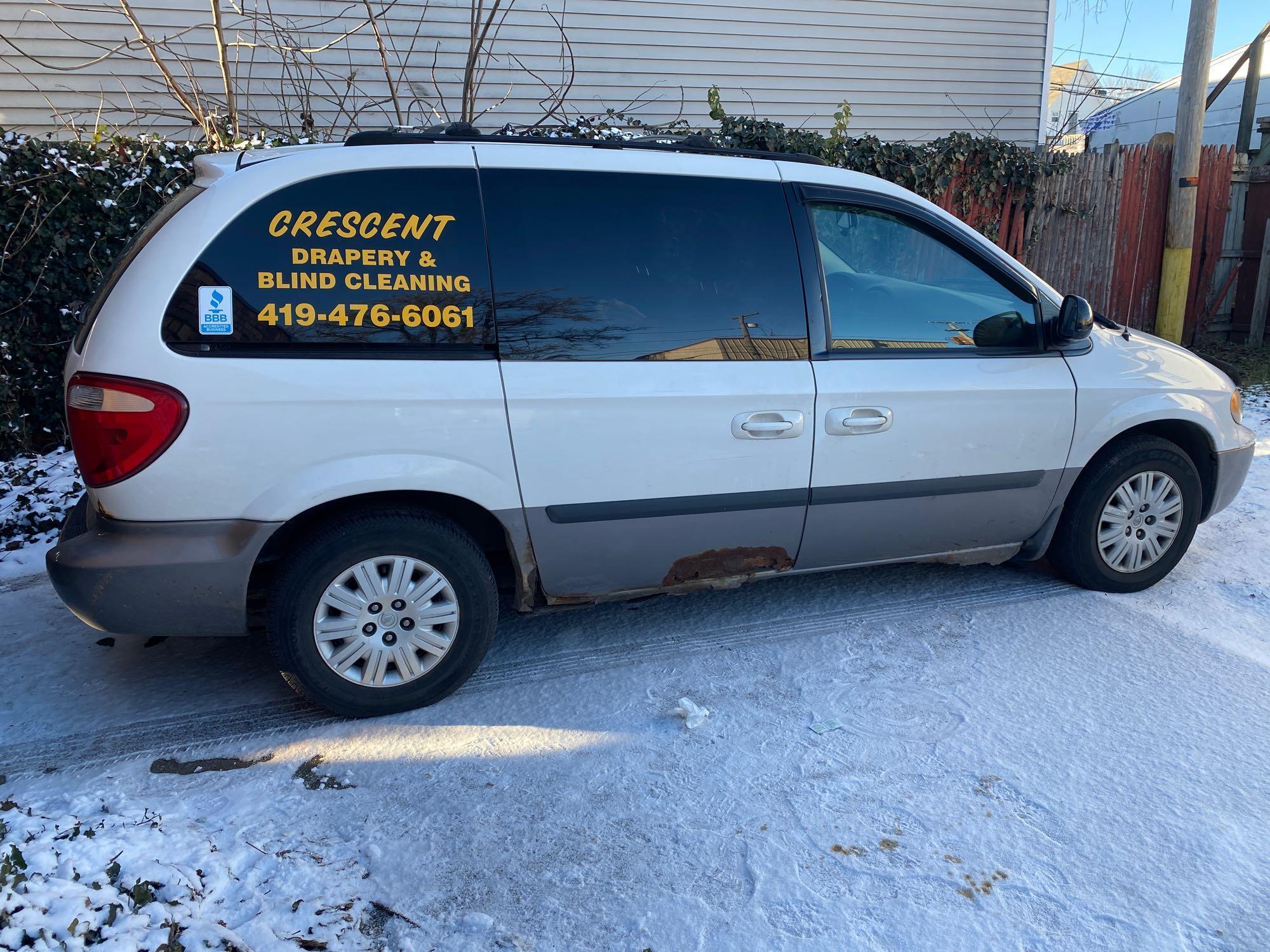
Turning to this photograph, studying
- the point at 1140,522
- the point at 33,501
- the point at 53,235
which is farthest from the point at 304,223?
the point at 53,235

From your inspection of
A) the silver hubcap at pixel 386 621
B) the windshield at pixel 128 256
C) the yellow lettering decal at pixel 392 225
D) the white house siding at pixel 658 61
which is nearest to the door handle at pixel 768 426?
the silver hubcap at pixel 386 621

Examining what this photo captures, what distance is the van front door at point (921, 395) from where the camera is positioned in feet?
12.1

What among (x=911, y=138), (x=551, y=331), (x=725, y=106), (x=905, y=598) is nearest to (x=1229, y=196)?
(x=911, y=138)

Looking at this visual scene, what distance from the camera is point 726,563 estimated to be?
370 centimetres

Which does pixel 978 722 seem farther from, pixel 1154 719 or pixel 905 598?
pixel 905 598

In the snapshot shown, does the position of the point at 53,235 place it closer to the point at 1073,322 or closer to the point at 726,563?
the point at 726,563

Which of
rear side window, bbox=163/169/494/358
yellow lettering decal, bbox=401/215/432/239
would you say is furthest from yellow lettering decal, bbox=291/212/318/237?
yellow lettering decal, bbox=401/215/432/239

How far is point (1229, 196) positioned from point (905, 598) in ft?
29.0

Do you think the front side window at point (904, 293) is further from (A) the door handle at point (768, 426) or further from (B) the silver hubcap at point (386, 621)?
(B) the silver hubcap at point (386, 621)

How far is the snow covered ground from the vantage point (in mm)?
2346

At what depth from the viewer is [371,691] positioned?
3285 millimetres

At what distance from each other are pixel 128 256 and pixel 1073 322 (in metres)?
3.71

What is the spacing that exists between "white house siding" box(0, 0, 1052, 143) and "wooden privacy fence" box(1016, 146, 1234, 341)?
1.82 meters

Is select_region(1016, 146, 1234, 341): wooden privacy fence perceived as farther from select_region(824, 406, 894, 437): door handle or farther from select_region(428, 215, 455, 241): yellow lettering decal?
select_region(428, 215, 455, 241): yellow lettering decal
